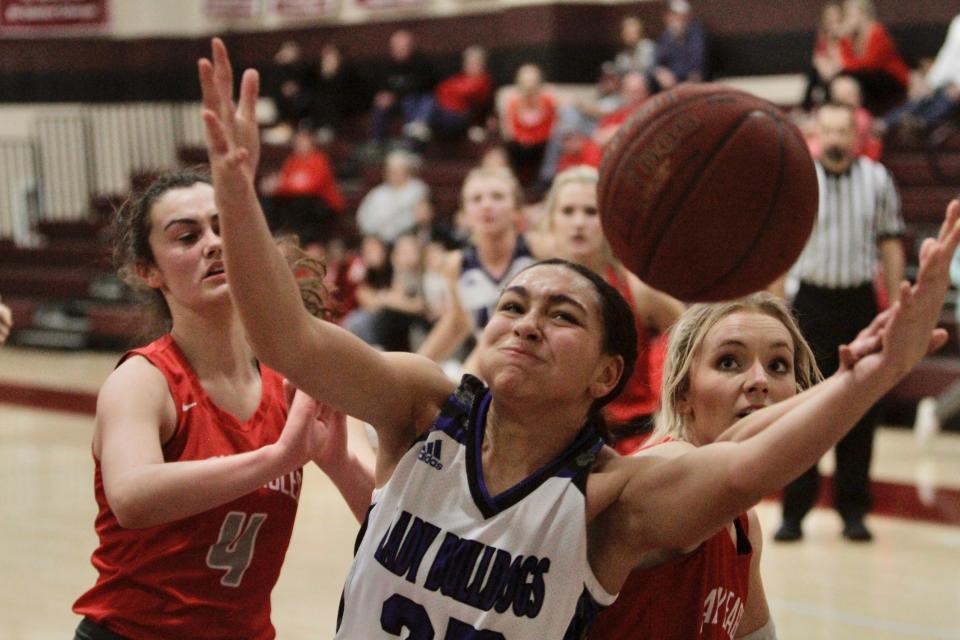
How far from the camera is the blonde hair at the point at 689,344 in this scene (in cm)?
254

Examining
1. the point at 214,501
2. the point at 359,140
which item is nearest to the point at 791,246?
the point at 214,501

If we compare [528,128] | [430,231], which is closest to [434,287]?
→ [430,231]

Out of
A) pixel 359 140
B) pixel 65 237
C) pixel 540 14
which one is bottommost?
pixel 65 237

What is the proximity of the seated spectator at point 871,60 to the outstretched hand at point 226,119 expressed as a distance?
8.71 metres

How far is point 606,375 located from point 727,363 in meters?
0.35

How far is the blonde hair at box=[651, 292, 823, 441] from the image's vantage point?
254 centimetres

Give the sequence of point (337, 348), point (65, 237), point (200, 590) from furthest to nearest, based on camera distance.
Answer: point (65, 237) → point (200, 590) → point (337, 348)

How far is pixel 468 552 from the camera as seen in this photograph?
2072 millimetres

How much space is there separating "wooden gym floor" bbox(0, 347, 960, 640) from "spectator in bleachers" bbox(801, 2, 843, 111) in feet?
9.60

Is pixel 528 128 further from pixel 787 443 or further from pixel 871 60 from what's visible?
pixel 787 443

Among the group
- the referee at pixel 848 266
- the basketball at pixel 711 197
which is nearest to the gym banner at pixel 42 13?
the referee at pixel 848 266

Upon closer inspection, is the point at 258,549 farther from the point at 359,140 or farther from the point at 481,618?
the point at 359,140

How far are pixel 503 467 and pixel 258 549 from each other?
2.35 feet

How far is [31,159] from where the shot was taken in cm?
1625
